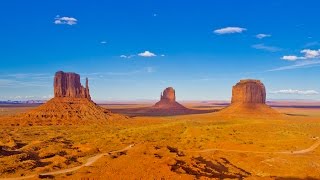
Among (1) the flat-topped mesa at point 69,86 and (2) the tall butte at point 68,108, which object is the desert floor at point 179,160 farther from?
(1) the flat-topped mesa at point 69,86

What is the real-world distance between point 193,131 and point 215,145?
17235 millimetres

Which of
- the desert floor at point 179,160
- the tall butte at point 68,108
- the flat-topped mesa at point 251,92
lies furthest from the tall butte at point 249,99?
the desert floor at point 179,160

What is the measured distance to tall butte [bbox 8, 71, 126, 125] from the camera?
126m

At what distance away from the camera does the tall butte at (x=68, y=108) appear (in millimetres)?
126156

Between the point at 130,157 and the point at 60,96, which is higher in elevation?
the point at 60,96

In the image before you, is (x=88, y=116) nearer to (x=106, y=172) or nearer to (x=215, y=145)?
(x=215, y=145)

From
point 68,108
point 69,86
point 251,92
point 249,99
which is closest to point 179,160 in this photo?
point 68,108

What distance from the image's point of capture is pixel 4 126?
366 ft

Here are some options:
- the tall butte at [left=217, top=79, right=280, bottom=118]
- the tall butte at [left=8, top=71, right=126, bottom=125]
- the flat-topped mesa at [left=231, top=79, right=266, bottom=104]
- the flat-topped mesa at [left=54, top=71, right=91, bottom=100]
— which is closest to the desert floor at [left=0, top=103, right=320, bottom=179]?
the tall butte at [left=8, top=71, right=126, bottom=125]

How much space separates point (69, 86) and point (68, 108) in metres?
18.9

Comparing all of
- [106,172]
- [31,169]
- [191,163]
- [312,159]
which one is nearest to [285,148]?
[312,159]

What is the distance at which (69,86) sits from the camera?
153500 millimetres

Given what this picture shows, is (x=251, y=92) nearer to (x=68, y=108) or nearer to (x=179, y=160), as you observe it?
(x=68, y=108)

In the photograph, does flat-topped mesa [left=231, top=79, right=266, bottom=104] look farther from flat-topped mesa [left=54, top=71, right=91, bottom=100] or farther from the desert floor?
the desert floor
